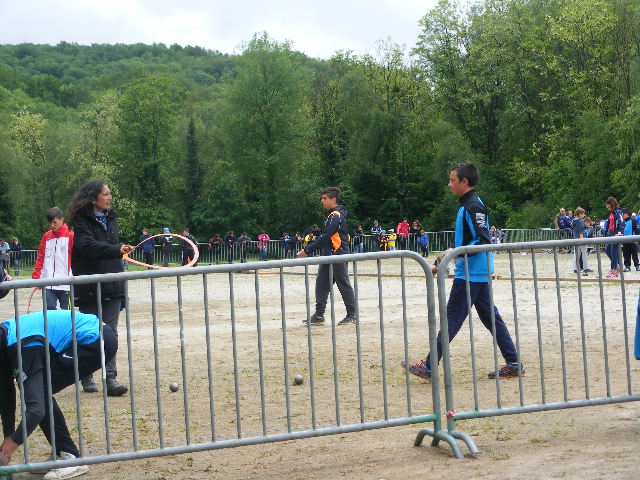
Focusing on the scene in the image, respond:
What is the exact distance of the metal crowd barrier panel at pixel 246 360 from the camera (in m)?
5.57

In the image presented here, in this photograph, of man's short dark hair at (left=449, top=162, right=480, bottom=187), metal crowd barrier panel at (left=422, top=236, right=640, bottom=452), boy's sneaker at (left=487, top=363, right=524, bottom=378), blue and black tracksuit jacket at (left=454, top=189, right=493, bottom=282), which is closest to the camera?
metal crowd barrier panel at (left=422, top=236, right=640, bottom=452)

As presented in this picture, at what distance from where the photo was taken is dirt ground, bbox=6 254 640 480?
557cm

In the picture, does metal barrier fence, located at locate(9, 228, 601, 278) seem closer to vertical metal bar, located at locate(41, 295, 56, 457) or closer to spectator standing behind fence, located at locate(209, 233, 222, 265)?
spectator standing behind fence, located at locate(209, 233, 222, 265)

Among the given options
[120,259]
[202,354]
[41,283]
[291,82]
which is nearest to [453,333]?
[202,354]

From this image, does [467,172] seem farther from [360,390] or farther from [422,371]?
[360,390]

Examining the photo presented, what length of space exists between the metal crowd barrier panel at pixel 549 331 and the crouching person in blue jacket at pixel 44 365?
87.8 inches

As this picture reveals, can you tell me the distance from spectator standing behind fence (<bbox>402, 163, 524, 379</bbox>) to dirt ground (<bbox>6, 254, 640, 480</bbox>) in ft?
0.50

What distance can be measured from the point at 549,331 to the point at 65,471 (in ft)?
13.5

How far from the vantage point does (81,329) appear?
218 inches

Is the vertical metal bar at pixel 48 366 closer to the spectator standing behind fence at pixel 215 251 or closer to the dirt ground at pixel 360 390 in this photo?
the dirt ground at pixel 360 390

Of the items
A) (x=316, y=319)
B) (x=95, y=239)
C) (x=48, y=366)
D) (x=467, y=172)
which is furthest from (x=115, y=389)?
(x=467, y=172)

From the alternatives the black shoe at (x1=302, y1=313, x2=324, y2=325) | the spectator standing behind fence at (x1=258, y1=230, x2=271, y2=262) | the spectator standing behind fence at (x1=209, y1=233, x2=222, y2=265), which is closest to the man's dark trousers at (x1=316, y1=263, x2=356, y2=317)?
the black shoe at (x1=302, y1=313, x2=324, y2=325)

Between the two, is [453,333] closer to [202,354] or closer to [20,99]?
[202,354]

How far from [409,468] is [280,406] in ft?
6.65
